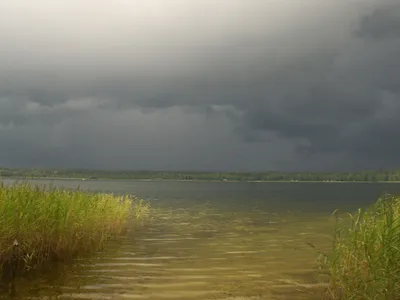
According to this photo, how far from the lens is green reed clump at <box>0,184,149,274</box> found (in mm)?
13539

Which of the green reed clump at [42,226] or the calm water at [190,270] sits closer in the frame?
the calm water at [190,270]

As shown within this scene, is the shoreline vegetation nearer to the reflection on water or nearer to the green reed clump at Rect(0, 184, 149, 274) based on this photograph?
the reflection on water

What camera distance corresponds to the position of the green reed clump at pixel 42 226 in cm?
1354

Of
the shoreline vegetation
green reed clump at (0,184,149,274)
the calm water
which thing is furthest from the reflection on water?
the shoreline vegetation

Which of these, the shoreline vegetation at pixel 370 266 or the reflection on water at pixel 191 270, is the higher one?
the shoreline vegetation at pixel 370 266

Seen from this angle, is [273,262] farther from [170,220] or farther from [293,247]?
[170,220]

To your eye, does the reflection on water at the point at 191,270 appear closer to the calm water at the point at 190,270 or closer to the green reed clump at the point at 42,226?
the calm water at the point at 190,270

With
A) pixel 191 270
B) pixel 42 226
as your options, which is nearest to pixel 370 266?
pixel 191 270

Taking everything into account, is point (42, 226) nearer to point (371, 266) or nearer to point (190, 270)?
point (190, 270)

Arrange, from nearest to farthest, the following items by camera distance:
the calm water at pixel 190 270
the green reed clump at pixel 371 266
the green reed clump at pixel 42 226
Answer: the green reed clump at pixel 371 266 → the calm water at pixel 190 270 → the green reed clump at pixel 42 226

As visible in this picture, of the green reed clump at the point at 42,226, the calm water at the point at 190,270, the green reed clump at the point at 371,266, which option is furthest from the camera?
the green reed clump at the point at 42,226

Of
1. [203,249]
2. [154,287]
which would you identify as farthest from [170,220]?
[154,287]

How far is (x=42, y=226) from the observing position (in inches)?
597

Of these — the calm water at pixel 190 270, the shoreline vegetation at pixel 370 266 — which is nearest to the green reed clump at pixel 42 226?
the calm water at pixel 190 270
